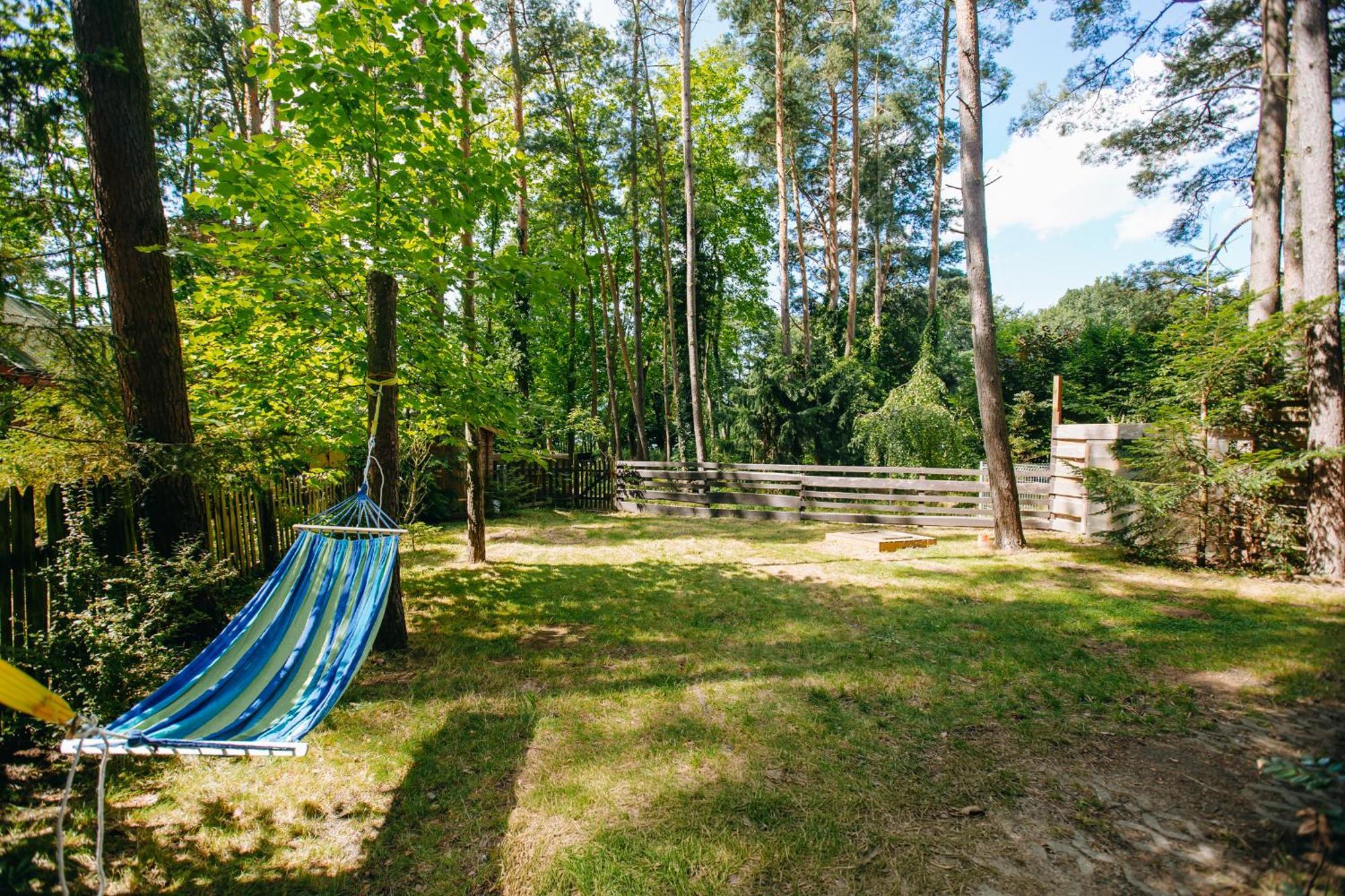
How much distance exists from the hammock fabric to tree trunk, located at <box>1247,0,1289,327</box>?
10364 mm

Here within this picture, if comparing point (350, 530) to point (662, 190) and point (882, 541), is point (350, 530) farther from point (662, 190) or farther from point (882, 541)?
point (662, 190)

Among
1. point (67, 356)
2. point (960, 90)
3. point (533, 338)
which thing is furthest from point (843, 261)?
point (67, 356)

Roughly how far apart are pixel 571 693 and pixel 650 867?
1.70 metres

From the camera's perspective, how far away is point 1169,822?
248cm

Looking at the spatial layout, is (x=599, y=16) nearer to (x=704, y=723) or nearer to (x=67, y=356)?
(x=67, y=356)

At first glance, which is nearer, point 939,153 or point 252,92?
point 252,92

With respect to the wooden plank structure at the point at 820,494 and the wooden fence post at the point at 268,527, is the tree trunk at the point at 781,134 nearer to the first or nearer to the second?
the wooden plank structure at the point at 820,494

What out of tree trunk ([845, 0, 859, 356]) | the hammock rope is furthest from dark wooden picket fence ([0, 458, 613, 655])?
tree trunk ([845, 0, 859, 356])

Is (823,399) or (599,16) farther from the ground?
(599,16)

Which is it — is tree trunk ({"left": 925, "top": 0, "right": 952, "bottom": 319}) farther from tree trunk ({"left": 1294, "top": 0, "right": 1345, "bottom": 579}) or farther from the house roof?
the house roof

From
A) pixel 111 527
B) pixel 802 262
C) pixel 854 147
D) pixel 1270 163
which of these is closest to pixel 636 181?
pixel 854 147

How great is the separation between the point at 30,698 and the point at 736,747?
107 inches

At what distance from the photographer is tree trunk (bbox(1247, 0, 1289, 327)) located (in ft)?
25.6

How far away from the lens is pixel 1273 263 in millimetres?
7844
